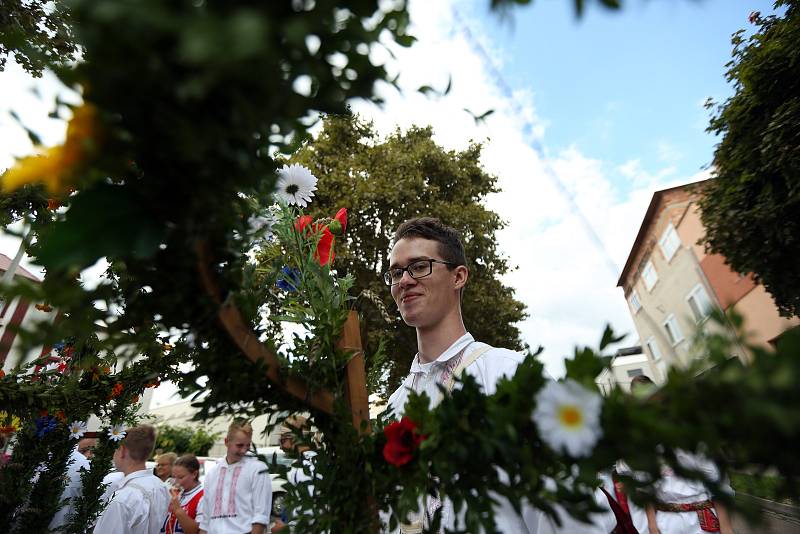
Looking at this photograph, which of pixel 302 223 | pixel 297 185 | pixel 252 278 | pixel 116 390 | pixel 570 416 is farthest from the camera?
pixel 116 390

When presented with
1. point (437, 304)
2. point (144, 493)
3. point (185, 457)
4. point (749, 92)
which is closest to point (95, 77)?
point (437, 304)

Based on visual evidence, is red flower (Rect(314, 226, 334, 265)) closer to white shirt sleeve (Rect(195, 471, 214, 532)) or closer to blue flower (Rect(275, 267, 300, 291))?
A: blue flower (Rect(275, 267, 300, 291))

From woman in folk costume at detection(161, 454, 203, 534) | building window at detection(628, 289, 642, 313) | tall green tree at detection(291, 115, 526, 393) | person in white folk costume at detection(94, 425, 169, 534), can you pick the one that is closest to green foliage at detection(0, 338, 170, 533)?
person in white folk costume at detection(94, 425, 169, 534)

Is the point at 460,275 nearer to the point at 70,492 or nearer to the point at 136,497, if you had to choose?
the point at 136,497

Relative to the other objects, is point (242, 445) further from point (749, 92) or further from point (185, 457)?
point (749, 92)

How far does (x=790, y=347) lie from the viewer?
0.54 meters

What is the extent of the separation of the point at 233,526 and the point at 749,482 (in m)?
5.52

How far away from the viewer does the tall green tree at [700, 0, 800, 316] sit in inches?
251

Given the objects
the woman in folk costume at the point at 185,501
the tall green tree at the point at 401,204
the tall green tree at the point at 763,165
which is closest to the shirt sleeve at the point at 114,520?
the woman in folk costume at the point at 185,501

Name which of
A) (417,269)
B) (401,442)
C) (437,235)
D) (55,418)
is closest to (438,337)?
(417,269)

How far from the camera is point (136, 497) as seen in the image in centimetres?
421

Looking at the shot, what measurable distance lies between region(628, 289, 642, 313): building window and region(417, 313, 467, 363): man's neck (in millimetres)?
30289

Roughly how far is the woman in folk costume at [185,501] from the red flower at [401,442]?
18.7ft

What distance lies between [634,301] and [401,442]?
33307 millimetres
